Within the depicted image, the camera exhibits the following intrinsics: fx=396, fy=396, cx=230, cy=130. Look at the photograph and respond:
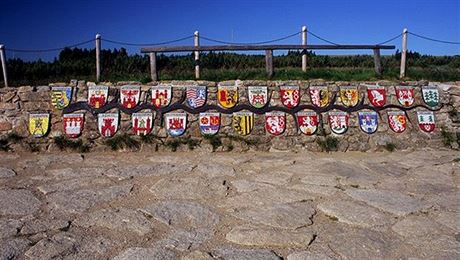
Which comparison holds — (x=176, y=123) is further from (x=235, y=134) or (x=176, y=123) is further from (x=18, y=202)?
(x=18, y=202)

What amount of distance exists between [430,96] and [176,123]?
485 centimetres

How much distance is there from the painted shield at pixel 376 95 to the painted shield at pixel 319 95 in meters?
0.82

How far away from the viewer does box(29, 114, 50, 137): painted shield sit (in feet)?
22.1

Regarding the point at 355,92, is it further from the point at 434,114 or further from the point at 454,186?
the point at 454,186

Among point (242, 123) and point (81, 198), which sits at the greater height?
point (242, 123)

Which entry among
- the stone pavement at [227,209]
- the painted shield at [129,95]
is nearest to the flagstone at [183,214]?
the stone pavement at [227,209]

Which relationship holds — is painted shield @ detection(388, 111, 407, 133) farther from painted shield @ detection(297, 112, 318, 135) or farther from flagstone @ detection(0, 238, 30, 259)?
flagstone @ detection(0, 238, 30, 259)

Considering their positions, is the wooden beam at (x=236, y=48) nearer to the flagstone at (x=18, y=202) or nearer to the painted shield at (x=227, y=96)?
the painted shield at (x=227, y=96)

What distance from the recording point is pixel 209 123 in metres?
6.98

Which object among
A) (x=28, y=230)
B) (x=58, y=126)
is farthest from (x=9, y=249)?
(x=58, y=126)

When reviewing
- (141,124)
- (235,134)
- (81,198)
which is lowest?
(81,198)

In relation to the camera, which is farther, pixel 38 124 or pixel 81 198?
pixel 38 124

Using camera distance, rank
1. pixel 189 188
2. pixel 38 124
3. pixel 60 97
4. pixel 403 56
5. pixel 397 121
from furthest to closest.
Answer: pixel 403 56
pixel 397 121
pixel 60 97
pixel 38 124
pixel 189 188

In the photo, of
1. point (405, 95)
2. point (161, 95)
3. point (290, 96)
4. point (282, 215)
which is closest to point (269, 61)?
point (290, 96)
